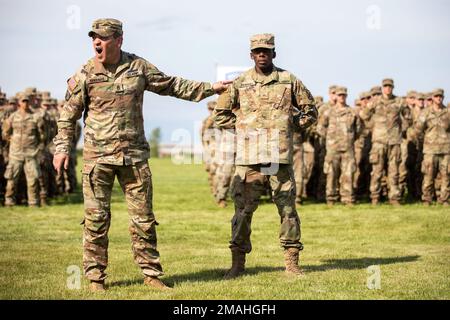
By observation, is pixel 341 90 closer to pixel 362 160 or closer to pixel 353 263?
pixel 362 160

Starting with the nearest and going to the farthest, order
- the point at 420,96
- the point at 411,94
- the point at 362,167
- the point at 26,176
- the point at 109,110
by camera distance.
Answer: the point at 109,110
the point at 26,176
the point at 362,167
the point at 420,96
the point at 411,94

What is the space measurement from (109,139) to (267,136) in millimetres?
2039

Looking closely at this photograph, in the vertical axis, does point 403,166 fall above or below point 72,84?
below

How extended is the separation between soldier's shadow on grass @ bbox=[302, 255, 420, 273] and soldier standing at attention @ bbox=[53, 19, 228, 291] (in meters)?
2.59

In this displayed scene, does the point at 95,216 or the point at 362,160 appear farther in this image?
the point at 362,160

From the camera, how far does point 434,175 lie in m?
20.0

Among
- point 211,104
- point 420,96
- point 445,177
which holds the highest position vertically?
point 420,96

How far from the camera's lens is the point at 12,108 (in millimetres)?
21922

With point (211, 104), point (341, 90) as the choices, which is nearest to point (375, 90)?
point (341, 90)

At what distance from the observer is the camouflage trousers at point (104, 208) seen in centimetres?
876

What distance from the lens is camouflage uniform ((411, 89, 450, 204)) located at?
19766 mm

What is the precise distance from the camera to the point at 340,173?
67.8 feet

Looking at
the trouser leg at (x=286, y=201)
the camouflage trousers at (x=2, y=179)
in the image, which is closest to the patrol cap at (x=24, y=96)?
the camouflage trousers at (x=2, y=179)

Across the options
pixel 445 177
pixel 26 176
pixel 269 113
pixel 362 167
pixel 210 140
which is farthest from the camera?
pixel 210 140
